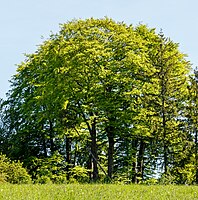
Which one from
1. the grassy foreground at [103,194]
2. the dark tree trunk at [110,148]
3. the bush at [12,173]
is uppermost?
the dark tree trunk at [110,148]

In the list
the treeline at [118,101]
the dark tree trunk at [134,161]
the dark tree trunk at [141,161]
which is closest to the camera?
the treeline at [118,101]

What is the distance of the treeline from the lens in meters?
34.0

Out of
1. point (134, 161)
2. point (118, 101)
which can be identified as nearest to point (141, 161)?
point (134, 161)

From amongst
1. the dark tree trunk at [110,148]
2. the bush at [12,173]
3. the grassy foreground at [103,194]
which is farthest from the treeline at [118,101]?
the grassy foreground at [103,194]

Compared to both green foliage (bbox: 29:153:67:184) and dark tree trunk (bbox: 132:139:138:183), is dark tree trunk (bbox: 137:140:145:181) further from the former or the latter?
green foliage (bbox: 29:153:67:184)

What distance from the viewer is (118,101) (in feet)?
114

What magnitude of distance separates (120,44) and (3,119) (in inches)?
594

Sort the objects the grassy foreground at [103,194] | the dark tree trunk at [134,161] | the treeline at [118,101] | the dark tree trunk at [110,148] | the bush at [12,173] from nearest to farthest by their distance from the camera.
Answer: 1. the grassy foreground at [103,194]
2. the bush at [12,173]
3. the treeline at [118,101]
4. the dark tree trunk at [110,148]
5. the dark tree trunk at [134,161]

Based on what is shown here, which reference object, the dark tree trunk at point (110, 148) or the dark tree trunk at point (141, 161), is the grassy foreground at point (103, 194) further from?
the dark tree trunk at point (141, 161)

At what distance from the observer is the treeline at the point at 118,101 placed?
3400cm

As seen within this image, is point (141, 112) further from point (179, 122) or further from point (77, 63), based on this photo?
point (77, 63)

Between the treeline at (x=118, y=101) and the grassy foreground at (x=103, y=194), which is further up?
the treeline at (x=118, y=101)

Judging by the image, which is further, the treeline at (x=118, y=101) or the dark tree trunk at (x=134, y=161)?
the dark tree trunk at (x=134, y=161)

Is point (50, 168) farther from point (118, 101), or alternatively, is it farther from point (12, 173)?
point (12, 173)
